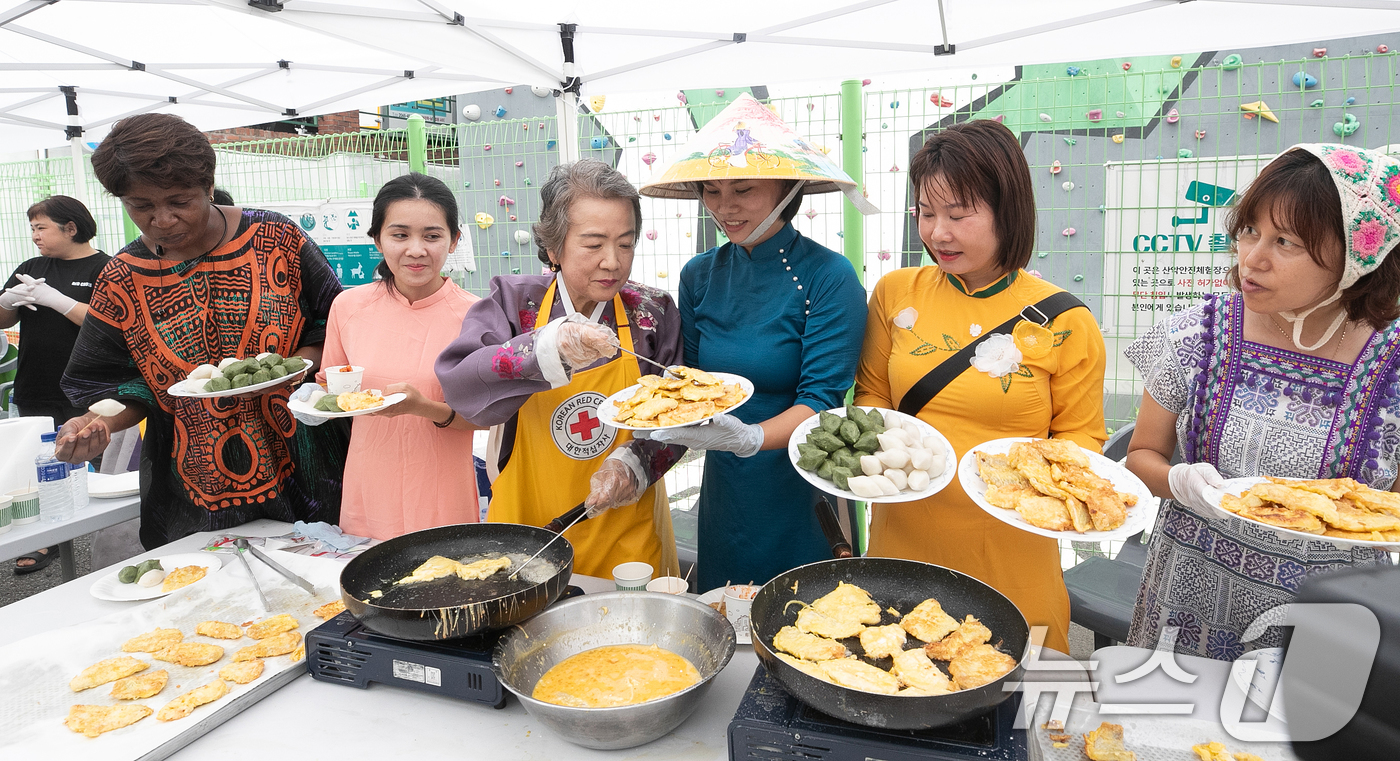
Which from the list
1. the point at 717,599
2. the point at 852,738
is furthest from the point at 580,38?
the point at 852,738

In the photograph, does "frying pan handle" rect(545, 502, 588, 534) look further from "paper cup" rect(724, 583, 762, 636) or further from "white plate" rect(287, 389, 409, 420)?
"white plate" rect(287, 389, 409, 420)

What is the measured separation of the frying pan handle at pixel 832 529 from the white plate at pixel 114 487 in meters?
2.89

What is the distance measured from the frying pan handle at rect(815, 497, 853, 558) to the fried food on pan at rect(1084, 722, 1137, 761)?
856 millimetres

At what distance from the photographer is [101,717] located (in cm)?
163

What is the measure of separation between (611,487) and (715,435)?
1.26ft

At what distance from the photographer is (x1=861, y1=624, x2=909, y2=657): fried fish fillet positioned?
1.54 meters

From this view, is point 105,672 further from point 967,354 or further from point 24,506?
point 967,354

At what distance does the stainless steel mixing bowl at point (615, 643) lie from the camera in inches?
57.1

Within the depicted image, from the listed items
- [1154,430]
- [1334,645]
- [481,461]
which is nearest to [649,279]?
[481,461]

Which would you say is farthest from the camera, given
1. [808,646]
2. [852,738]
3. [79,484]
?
[79,484]

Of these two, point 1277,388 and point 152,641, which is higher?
point 1277,388

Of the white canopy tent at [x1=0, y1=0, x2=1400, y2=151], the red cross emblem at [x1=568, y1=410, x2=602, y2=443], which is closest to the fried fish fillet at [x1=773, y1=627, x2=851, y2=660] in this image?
the red cross emblem at [x1=568, y1=410, x2=602, y2=443]

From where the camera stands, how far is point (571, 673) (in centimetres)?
170

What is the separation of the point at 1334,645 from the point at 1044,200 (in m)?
4.92
